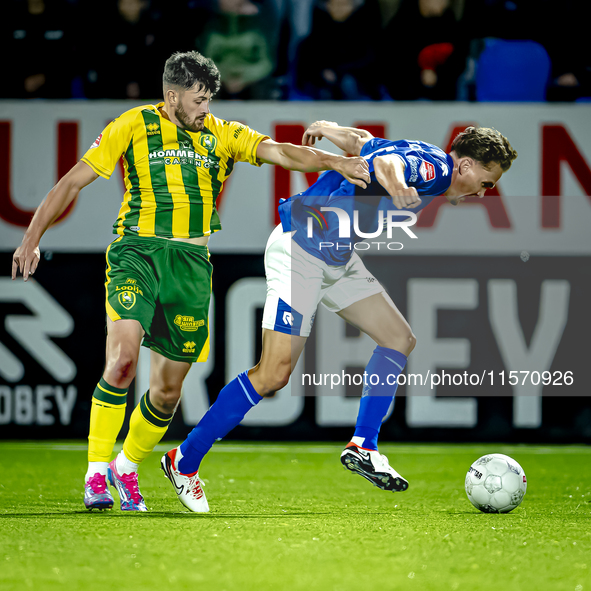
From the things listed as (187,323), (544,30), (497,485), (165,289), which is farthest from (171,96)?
(544,30)

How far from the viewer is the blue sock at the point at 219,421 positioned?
10.7ft

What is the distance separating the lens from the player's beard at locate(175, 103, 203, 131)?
11.1 ft

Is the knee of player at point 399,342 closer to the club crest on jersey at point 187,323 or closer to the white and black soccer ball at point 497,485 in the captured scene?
the white and black soccer ball at point 497,485

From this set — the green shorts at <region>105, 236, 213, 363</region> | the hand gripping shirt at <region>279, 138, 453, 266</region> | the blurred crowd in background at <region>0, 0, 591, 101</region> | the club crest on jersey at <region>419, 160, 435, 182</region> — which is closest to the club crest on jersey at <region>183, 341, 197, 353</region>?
the green shorts at <region>105, 236, 213, 363</region>

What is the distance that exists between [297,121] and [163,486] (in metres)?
3.14

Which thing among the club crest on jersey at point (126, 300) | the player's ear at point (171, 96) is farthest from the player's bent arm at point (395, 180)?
the club crest on jersey at point (126, 300)

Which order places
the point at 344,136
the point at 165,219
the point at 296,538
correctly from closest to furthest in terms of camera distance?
the point at 296,538 < the point at 165,219 < the point at 344,136

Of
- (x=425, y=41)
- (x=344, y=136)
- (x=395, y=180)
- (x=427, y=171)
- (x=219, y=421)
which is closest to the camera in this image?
(x=395, y=180)

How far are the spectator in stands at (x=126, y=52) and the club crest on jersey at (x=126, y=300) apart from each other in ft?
11.3

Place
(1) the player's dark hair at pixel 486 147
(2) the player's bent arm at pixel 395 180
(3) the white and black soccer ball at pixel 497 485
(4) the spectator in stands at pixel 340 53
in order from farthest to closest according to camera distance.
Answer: (4) the spectator in stands at pixel 340 53 → (1) the player's dark hair at pixel 486 147 → (3) the white and black soccer ball at pixel 497 485 → (2) the player's bent arm at pixel 395 180

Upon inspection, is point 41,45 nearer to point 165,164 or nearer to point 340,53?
point 340,53

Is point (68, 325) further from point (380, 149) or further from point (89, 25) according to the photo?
point (380, 149)

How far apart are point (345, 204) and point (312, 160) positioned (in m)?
0.25

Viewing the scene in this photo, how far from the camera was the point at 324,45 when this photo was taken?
630cm
